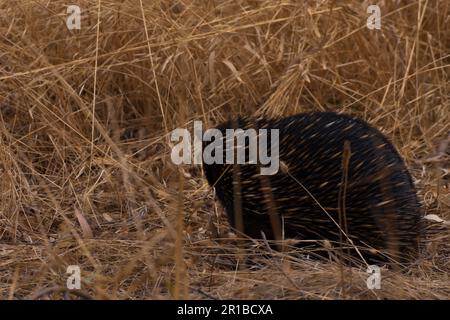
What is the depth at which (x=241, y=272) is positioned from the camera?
2.89 m

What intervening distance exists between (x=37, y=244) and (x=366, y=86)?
71.8 inches

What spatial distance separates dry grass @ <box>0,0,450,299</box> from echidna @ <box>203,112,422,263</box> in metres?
0.18

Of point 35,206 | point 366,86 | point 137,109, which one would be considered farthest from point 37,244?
point 366,86

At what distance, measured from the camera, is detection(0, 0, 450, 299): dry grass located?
3713mm

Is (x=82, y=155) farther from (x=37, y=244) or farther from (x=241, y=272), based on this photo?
(x=241, y=272)

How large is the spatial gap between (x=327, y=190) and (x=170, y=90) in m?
1.15

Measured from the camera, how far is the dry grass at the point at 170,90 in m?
3.71

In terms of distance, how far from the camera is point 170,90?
4.18 metres

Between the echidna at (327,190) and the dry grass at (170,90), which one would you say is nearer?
the echidna at (327,190)

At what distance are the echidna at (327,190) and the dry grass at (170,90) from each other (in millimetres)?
177
